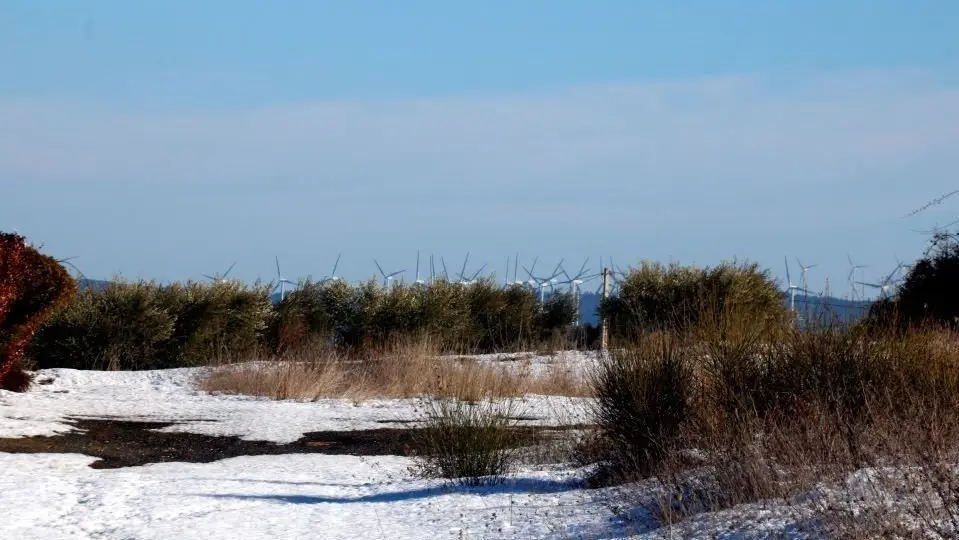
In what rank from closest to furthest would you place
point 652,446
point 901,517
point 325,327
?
point 901,517
point 652,446
point 325,327

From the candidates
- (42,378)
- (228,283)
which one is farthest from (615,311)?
(42,378)

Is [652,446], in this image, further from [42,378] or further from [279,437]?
[42,378]

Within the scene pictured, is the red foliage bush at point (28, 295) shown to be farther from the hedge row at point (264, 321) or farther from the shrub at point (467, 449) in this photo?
the shrub at point (467, 449)

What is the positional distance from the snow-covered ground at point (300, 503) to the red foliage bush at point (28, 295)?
1809mm

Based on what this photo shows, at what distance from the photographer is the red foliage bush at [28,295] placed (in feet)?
48.0

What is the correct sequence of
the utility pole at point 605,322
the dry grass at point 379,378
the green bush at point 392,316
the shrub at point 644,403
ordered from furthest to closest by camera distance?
1. the utility pole at point 605,322
2. the green bush at point 392,316
3. the dry grass at point 379,378
4. the shrub at point 644,403

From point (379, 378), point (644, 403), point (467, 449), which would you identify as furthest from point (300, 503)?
point (379, 378)

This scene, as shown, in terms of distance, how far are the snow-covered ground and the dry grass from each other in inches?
149

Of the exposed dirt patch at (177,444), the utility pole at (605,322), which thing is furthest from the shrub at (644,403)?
the utility pole at (605,322)

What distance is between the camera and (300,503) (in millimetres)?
8836

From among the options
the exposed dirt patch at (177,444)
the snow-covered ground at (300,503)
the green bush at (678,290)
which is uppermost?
the green bush at (678,290)

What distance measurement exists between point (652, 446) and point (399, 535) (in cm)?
260

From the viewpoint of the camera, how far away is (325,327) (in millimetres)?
26469

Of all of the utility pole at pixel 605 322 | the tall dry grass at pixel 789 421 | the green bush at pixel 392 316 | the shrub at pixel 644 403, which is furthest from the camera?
the utility pole at pixel 605 322
